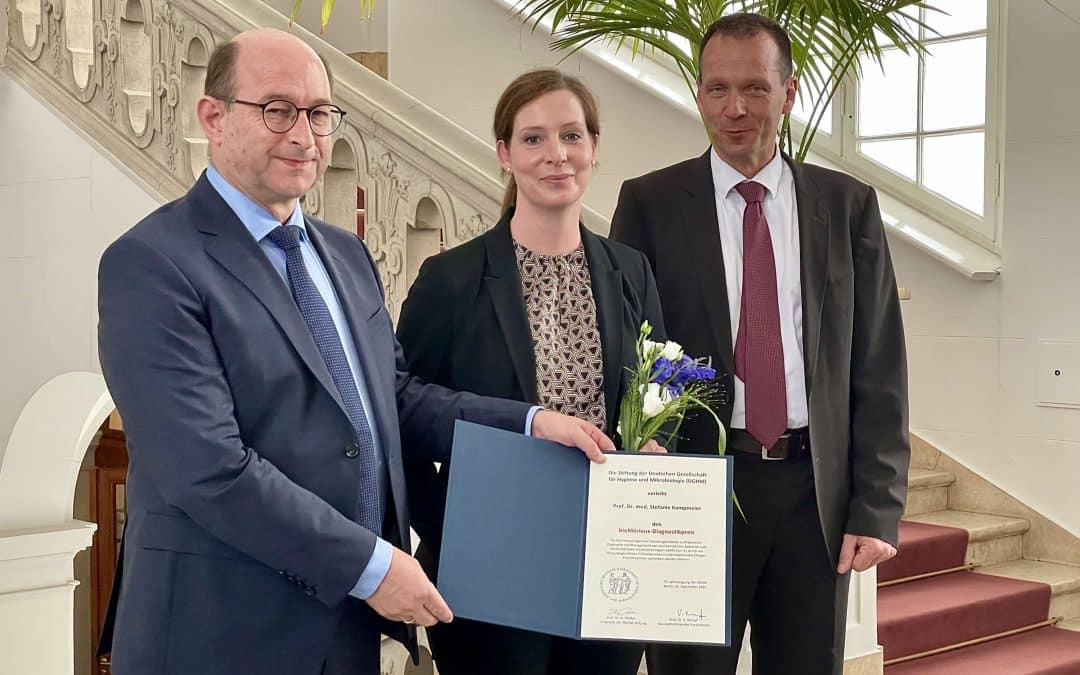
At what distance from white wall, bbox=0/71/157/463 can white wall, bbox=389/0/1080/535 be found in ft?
9.60

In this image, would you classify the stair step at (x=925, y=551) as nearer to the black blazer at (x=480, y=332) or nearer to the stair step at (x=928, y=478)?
the stair step at (x=928, y=478)

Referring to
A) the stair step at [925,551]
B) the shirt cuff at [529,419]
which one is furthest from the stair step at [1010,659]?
the shirt cuff at [529,419]

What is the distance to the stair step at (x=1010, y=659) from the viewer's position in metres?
4.75

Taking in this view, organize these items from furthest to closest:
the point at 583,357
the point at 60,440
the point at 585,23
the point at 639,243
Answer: the point at 60,440, the point at 585,23, the point at 639,243, the point at 583,357

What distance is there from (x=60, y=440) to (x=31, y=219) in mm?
999

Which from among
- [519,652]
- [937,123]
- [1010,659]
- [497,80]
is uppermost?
[497,80]

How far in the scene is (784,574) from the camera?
8.14 ft

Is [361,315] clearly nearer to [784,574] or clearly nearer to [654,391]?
[654,391]

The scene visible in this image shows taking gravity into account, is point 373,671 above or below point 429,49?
below

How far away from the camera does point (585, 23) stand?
163 inches

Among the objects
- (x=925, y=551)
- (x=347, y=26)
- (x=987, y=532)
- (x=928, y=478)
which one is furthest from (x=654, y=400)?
(x=347, y=26)

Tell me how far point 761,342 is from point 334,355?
37.0 inches

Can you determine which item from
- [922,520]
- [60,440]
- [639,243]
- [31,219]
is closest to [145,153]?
[31,219]

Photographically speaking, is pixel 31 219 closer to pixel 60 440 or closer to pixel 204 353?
pixel 60 440
